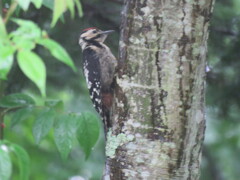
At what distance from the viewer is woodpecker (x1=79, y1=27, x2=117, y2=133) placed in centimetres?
409

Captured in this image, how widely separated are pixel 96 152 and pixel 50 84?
2512 mm

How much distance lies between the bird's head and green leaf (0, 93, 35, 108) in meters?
1.34

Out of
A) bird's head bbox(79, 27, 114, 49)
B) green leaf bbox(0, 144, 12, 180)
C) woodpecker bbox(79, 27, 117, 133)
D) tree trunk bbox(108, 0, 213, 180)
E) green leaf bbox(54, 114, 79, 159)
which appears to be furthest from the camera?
bird's head bbox(79, 27, 114, 49)

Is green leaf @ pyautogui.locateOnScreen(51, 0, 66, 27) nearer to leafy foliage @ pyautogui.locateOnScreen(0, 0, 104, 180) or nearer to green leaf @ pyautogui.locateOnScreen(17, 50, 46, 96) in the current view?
leafy foliage @ pyautogui.locateOnScreen(0, 0, 104, 180)

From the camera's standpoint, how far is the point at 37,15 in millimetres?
4176

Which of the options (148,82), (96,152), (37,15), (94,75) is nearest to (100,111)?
(94,75)

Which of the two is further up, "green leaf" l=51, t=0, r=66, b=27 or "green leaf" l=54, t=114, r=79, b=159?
"green leaf" l=51, t=0, r=66, b=27

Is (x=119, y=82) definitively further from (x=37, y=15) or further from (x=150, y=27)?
(x=37, y=15)

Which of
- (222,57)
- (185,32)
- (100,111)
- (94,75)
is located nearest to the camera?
(185,32)

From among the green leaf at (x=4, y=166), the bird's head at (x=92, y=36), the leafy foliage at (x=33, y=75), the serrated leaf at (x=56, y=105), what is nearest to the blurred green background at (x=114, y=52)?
the bird's head at (x=92, y=36)

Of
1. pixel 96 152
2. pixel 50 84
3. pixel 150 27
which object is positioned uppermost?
pixel 150 27

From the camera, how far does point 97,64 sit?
4422 mm

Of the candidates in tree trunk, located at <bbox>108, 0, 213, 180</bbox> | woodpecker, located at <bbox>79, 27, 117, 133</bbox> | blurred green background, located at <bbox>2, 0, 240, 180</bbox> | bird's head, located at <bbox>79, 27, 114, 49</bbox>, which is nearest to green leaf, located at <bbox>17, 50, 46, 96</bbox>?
tree trunk, located at <bbox>108, 0, 213, 180</bbox>

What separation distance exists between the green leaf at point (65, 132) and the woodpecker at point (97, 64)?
0.86 metres
